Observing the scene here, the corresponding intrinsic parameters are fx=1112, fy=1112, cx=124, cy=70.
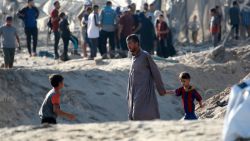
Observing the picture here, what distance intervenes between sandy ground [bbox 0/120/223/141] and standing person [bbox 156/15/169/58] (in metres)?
14.5

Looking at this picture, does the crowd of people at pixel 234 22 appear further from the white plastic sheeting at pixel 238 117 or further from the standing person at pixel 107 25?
the white plastic sheeting at pixel 238 117

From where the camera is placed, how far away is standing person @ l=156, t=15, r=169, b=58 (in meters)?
25.8

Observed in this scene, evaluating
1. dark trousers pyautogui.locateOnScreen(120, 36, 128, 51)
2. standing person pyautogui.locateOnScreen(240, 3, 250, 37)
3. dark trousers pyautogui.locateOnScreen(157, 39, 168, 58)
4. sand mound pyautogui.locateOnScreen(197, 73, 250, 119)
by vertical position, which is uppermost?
standing person pyautogui.locateOnScreen(240, 3, 250, 37)

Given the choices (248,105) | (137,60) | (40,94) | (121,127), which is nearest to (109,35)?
(40,94)

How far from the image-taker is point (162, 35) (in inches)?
1019

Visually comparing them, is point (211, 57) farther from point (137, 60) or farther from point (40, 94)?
point (137, 60)

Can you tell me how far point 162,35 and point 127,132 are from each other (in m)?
15.2

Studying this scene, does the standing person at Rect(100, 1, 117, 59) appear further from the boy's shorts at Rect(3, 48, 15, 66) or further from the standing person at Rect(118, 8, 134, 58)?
the boy's shorts at Rect(3, 48, 15, 66)

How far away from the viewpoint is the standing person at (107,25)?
24.2 m

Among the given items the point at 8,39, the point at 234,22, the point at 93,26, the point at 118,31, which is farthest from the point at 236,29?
the point at 8,39

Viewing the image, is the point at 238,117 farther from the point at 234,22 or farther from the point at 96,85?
the point at 234,22

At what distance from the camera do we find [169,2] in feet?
126

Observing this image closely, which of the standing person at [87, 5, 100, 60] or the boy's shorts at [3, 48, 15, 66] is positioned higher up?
the standing person at [87, 5, 100, 60]

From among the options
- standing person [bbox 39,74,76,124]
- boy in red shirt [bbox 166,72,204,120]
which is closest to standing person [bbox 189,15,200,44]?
boy in red shirt [bbox 166,72,204,120]
